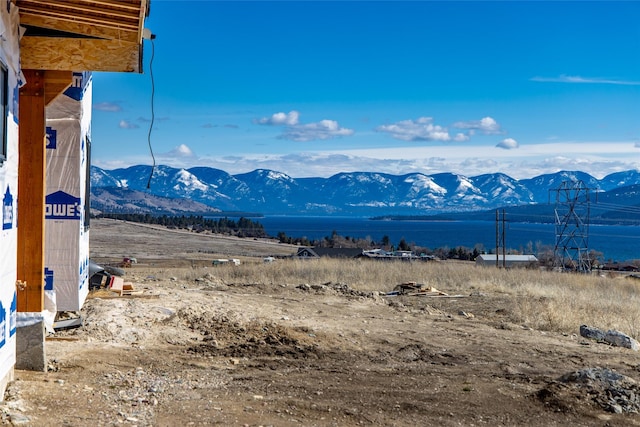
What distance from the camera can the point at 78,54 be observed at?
804 centimetres

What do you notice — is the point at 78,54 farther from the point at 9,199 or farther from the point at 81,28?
the point at 9,199

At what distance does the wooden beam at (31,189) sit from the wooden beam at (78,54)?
1.42 feet

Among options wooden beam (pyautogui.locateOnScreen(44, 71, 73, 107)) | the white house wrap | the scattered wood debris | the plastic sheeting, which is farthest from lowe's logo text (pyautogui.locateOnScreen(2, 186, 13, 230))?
the scattered wood debris

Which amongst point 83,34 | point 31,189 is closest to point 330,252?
point 31,189

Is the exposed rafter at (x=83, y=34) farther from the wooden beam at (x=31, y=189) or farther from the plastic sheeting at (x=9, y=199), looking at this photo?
the wooden beam at (x=31, y=189)

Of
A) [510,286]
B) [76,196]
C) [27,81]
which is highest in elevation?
[27,81]

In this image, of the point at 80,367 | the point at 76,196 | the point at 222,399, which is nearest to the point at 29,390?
the point at 80,367

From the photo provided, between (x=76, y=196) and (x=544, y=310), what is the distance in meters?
12.5

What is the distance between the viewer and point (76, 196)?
1245 centimetres

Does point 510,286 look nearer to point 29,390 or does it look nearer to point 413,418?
point 413,418

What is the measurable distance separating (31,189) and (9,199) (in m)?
0.93

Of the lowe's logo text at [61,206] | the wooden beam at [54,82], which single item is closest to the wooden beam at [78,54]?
the wooden beam at [54,82]

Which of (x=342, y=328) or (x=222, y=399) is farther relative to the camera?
(x=342, y=328)

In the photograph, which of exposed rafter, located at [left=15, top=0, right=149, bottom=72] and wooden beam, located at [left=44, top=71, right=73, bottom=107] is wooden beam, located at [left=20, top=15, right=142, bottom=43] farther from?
wooden beam, located at [left=44, top=71, right=73, bottom=107]
